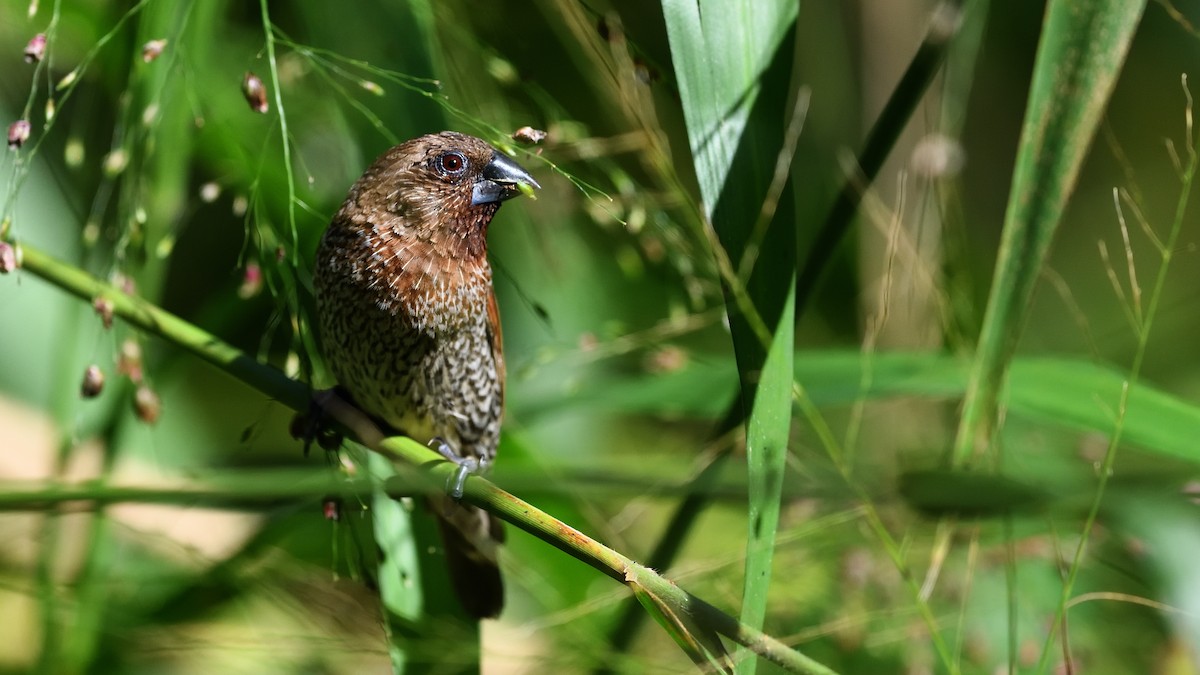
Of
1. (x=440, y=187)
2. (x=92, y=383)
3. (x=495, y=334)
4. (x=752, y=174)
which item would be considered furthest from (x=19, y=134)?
(x=495, y=334)

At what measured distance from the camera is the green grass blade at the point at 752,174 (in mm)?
1372

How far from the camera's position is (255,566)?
222 cm

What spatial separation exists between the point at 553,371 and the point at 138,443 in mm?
1076

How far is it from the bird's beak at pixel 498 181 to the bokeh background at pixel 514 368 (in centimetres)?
9

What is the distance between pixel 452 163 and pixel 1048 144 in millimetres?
902

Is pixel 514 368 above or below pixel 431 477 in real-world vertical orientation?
above

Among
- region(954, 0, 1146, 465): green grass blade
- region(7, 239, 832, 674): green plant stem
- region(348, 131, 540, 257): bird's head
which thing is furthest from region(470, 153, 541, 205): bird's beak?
region(954, 0, 1146, 465): green grass blade

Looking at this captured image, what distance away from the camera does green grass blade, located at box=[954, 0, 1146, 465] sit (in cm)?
153

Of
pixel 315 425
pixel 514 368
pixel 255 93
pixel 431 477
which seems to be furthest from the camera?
pixel 514 368

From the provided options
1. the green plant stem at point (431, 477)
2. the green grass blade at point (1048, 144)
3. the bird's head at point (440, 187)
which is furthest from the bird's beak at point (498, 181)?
the green grass blade at point (1048, 144)

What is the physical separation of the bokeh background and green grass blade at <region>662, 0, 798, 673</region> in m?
0.11

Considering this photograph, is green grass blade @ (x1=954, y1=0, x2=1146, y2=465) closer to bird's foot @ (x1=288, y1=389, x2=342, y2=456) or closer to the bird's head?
the bird's head

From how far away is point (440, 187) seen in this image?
193 centimetres

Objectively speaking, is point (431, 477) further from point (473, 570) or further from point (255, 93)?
point (473, 570)
